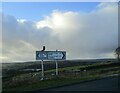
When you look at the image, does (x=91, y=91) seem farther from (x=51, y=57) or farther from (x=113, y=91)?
(x=51, y=57)

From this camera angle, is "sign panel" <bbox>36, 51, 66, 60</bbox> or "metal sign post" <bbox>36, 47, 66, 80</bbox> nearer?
"metal sign post" <bbox>36, 47, 66, 80</bbox>

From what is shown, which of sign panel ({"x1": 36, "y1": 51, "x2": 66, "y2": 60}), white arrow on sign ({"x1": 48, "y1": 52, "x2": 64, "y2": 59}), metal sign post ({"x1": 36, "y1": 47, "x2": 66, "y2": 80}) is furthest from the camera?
white arrow on sign ({"x1": 48, "y1": 52, "x2": 64, "y2": 59})

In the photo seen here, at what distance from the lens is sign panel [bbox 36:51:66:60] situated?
3364 cm

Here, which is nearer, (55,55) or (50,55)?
(50,55)

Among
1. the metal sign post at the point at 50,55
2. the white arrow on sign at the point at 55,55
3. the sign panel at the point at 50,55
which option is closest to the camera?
the metal sign post at the point at 50,55

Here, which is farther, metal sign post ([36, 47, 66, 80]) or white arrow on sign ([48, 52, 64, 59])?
white arrow on sign ([48, 52, 64, 59])

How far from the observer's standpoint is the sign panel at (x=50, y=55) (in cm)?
3364

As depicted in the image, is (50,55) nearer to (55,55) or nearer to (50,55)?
(50,55)

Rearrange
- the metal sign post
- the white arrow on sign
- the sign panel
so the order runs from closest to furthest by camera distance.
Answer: the metal sign post < the sign panel < the white arrow on sign

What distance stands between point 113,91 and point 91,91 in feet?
4.12

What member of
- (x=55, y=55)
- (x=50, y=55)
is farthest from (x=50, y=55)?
(x=55, y=55)

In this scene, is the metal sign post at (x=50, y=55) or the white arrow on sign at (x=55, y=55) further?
the white arrow on sign at (x=55, y=55)

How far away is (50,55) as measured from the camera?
35000 mm

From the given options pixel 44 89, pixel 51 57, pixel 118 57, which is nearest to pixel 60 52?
pixel 51 57
